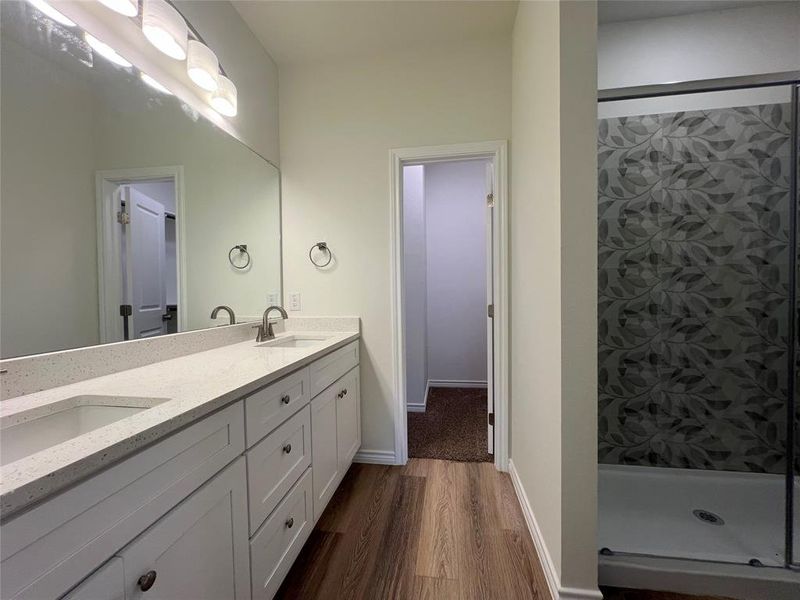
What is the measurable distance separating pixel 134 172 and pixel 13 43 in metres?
0.39

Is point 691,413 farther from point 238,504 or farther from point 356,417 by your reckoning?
point 238,504

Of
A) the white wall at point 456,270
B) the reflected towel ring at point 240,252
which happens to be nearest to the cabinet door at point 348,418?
the reflected towel ring at point 240,252

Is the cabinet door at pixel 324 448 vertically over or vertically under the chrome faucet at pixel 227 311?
under

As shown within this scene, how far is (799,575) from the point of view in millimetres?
1084

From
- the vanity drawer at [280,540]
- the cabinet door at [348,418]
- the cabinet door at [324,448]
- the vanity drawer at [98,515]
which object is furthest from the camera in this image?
the cabinet door at [348,418]

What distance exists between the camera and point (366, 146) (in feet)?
6.42

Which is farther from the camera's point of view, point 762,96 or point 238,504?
point 762,96

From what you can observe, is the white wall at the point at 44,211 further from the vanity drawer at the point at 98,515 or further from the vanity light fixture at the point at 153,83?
the vanity drawer at the point at 98,515

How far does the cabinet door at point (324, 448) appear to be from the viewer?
52.2 inches

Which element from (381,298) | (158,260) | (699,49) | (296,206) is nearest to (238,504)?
(158,260)

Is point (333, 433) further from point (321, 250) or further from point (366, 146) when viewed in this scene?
point (366, 146)

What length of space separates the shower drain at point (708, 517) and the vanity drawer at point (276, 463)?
1.84 m

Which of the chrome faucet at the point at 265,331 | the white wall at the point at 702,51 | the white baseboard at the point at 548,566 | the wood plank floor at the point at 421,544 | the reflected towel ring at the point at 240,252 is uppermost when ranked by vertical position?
the white wall at the point at 702,51

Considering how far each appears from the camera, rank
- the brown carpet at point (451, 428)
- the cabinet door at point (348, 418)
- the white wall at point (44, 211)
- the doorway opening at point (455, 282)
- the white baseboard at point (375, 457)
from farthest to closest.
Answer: the doorway opening at point (455, 282)
the brown carpet at point (451, 428)
the white baseboard at point (375, 457)
the cabinet door at point (348, 418)
the white wall at point (44, 211)
